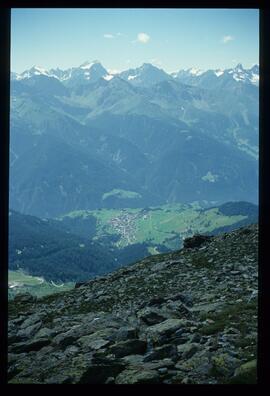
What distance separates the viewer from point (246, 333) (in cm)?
1060

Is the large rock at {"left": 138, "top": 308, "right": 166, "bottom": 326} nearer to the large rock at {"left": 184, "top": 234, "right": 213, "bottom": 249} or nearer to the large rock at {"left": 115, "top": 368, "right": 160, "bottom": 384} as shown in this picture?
the large rock at {"left": 115, "top": 368, "right": 160, "bottom": 384}

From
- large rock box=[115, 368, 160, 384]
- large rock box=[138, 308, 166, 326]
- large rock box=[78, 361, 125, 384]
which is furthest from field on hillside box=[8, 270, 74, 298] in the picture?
large rock box=[115, 368, 160, 384]

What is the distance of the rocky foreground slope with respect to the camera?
8.23 m

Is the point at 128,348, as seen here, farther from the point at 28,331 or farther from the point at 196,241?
the point at 196,241

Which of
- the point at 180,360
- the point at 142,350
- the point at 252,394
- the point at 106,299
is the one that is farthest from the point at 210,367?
the point at 106,299

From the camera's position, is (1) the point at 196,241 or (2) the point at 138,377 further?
(1) the point at 196,241

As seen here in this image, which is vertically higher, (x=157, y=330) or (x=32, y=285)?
(x=157, y=330)

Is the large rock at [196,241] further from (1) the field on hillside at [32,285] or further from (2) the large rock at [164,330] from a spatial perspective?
(1) the field on hillside at [32,285]

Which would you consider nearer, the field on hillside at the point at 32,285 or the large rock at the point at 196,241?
the large rock at the point at 196,241

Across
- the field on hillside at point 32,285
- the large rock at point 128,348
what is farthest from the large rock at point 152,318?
the field on hillside at point 32,285

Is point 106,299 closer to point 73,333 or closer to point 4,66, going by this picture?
point 73,333

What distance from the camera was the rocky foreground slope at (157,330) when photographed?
8234mm

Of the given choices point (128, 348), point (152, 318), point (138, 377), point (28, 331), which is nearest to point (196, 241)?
point (28, 331)

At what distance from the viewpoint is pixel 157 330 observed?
11.4 meters
